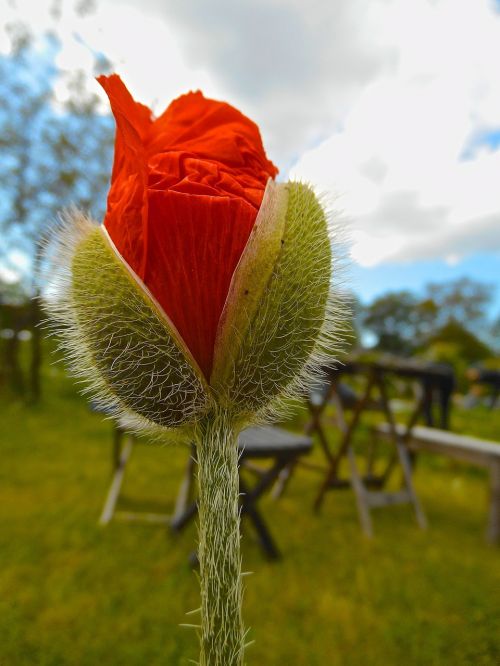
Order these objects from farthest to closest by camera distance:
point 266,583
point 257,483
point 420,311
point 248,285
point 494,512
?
point 420,311
point 494,512
point 257,483
point 266,583
point 248,285

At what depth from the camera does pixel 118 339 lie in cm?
53

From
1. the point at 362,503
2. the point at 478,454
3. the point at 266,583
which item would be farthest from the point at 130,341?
the point at 478,454

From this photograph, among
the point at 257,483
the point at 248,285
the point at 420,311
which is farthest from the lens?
the point at 420,311

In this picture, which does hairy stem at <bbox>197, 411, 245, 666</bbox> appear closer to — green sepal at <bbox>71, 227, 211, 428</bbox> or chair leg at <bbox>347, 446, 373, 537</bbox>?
green sepal at <bbox>71, 227, 211, 428</bbox>

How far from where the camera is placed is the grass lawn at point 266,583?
2.48 meters

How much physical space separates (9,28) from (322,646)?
10218mm

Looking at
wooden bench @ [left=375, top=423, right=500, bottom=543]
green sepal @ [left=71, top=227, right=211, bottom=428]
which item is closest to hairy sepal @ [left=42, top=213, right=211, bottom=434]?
green sepal @ [left=71, top=227, right=211, bottom=428]

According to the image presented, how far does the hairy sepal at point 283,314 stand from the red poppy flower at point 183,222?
0.09 ft

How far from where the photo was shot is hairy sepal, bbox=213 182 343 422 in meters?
0.50

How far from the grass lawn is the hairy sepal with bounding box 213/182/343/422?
1.95 m

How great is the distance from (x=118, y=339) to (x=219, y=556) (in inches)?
10.1

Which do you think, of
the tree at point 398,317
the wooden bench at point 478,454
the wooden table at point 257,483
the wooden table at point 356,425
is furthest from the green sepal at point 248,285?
the tree at point 398,317

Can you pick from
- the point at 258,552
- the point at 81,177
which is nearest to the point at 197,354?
the point at 258,552

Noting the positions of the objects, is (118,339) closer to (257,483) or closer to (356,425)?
(257,483)
